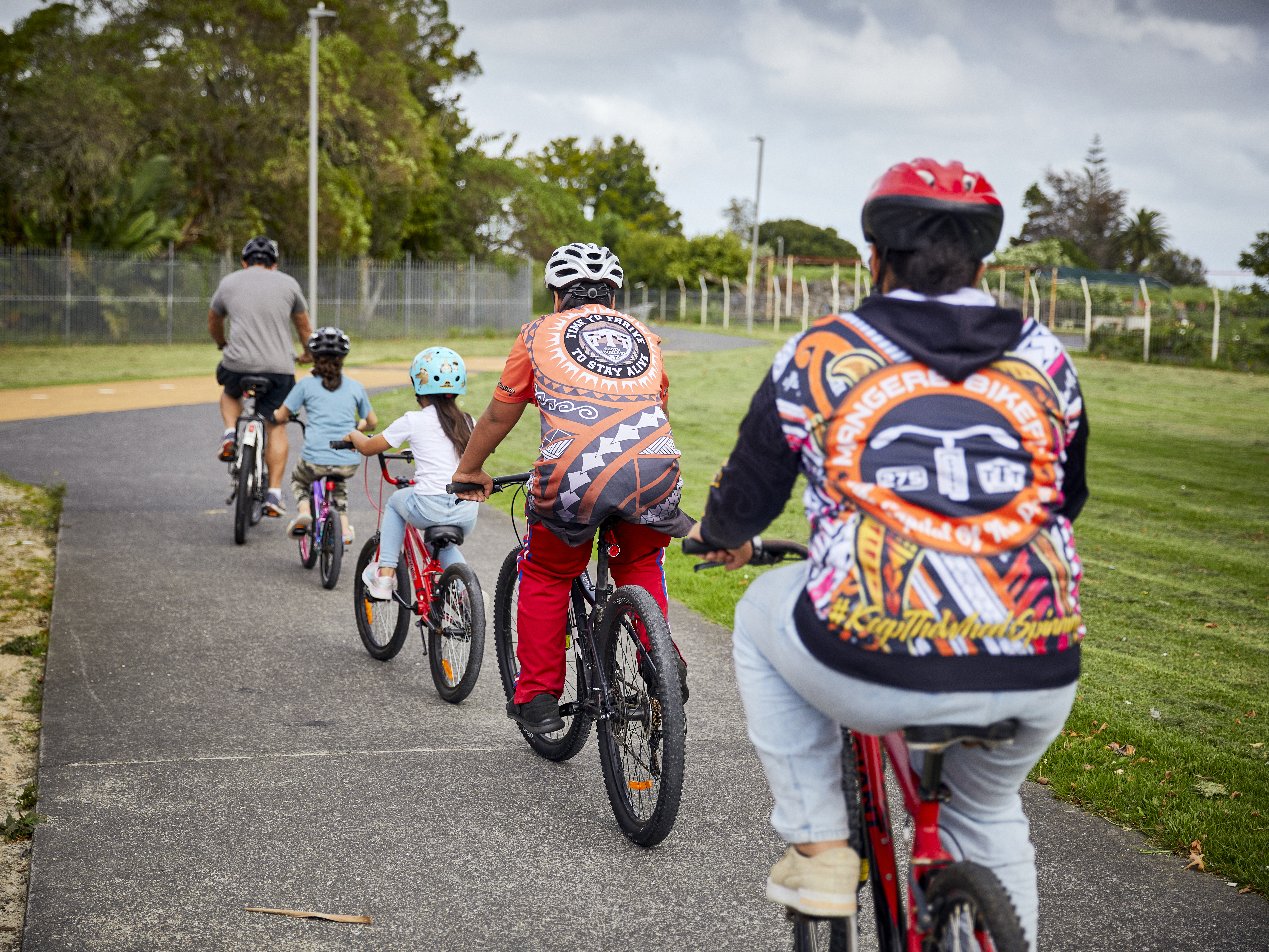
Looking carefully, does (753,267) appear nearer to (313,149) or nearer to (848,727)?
(313,149)

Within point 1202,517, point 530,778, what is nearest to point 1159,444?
point 1202,517

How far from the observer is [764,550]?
2.61 metres

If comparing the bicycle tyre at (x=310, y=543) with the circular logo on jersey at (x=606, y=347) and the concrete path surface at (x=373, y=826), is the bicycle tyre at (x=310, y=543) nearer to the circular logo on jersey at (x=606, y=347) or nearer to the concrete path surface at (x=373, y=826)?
the concrete path surface at (x=373, y=826)

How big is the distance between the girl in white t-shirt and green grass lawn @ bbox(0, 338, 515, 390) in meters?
12.3

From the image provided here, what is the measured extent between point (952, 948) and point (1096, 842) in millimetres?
1997

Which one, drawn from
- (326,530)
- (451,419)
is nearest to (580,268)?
(451,419)

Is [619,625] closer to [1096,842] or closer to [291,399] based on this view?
[1096,842]

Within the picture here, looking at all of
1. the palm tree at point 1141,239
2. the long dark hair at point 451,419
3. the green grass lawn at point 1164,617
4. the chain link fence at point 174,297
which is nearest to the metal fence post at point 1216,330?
the green grass lawn at point 1164,617

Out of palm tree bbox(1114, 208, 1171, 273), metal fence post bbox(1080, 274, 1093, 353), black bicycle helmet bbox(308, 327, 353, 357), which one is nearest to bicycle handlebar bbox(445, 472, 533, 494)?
black bicycle helmet bbox(308, 327, 353, 357)

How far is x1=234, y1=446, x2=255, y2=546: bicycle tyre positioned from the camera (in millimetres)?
7973

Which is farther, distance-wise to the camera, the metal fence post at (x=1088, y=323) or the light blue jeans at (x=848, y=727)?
the metal fence post at (x=1088, y=323)

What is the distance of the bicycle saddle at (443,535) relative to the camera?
5.13 m

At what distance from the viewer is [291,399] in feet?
22.9

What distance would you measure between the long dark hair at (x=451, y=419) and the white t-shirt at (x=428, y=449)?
0.02 metres
